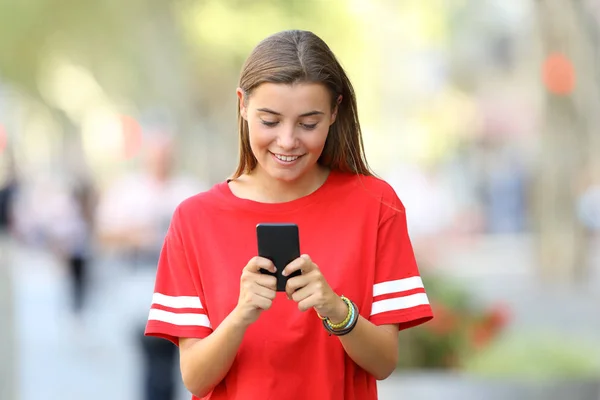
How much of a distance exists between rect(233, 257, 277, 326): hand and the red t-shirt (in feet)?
0.57

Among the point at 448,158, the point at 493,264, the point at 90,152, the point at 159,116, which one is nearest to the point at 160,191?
the point at 159,116

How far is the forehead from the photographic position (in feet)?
9.22

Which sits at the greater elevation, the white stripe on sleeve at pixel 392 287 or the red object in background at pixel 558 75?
the red object in background at pixel 558 75

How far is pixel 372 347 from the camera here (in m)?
2.83

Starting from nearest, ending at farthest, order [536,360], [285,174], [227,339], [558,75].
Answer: [227,339] < [285,174] < [536,360] < [558,75]

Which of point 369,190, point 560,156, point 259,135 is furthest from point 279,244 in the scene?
point 560,156

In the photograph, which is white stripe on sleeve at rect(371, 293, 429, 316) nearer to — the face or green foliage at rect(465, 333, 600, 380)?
the face

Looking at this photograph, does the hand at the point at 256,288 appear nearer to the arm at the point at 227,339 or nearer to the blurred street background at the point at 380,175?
the arm at the point at 227,339

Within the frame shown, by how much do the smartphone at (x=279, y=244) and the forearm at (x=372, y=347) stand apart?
0.22 m

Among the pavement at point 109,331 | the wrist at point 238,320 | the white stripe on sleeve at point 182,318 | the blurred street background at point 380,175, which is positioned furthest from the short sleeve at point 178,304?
the pavement at point 109,331

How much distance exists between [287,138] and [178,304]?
0.51 meters

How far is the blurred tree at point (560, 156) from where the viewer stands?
14.5 m

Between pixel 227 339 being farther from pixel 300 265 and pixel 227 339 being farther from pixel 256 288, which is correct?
pixel 300 265

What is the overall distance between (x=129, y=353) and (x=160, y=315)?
354 inches
